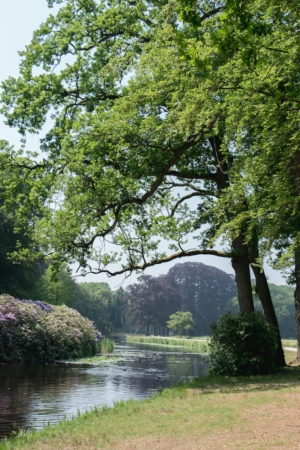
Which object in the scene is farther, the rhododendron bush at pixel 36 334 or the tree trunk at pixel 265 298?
the rhododendron bush at pixel 36 334

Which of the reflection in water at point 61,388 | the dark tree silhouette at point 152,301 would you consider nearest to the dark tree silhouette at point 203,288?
the dark tree silhouette at point 152,301

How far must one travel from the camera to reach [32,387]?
48.9 ft

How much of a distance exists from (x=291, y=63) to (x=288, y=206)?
3.87m

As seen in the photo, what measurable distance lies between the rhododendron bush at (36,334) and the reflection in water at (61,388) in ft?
5.22

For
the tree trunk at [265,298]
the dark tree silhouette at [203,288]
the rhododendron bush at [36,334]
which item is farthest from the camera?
the dark tree silhouette at [203,288]

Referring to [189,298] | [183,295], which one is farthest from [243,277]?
[189,298]

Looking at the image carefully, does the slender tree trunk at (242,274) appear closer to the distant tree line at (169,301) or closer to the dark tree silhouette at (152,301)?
the distant tree line at (169,301)

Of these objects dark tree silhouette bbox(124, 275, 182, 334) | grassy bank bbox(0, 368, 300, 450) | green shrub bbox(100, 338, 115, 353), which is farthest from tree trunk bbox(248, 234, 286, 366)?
dark tree silhouette bbox(124, 275, 182, 334)

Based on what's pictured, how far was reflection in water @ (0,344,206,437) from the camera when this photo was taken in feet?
34.3

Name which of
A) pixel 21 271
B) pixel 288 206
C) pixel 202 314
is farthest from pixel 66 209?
pixel 202 314

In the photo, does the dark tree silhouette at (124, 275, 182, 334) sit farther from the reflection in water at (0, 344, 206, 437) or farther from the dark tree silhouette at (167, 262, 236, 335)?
the reflection in water at (0, 344, 206, 437)

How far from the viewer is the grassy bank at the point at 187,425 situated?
20.8 feet

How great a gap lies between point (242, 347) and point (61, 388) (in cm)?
574

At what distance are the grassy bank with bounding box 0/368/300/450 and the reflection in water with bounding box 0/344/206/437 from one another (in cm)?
170
